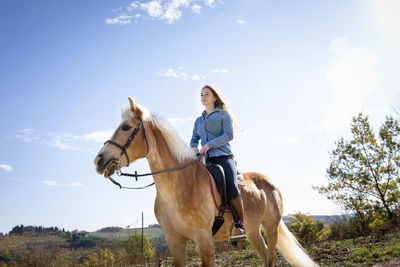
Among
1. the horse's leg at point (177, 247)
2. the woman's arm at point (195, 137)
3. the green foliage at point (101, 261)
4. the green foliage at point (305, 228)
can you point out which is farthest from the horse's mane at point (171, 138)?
the green foliage at point (305, 228)

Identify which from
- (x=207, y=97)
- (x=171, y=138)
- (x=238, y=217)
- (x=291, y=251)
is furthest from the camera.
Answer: (x=291, y=251)

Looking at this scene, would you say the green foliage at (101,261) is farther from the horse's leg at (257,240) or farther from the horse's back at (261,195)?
the horse's back at (261,195)

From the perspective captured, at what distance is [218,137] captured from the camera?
12.8ft

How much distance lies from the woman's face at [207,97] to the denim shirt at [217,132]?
21 centimetres

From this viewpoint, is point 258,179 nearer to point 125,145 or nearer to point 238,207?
point 238,207

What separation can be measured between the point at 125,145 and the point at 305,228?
12.4 metres

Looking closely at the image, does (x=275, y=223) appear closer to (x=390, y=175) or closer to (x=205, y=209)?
(x=205, y=209)

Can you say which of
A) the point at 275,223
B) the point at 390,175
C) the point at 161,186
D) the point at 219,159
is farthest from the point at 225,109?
the point at 390,175

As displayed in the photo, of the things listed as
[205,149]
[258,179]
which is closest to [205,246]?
[205,149]

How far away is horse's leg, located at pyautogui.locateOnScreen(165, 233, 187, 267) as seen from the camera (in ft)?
11.4

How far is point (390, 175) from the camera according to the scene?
12422 mm

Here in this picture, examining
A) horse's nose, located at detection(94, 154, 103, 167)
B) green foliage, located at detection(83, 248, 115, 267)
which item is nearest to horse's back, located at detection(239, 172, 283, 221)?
horse's nose, located at detection(94, 154, 103, 167)

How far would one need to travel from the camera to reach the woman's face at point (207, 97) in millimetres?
4352

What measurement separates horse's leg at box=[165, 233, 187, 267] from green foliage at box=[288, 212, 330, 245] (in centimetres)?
1086
